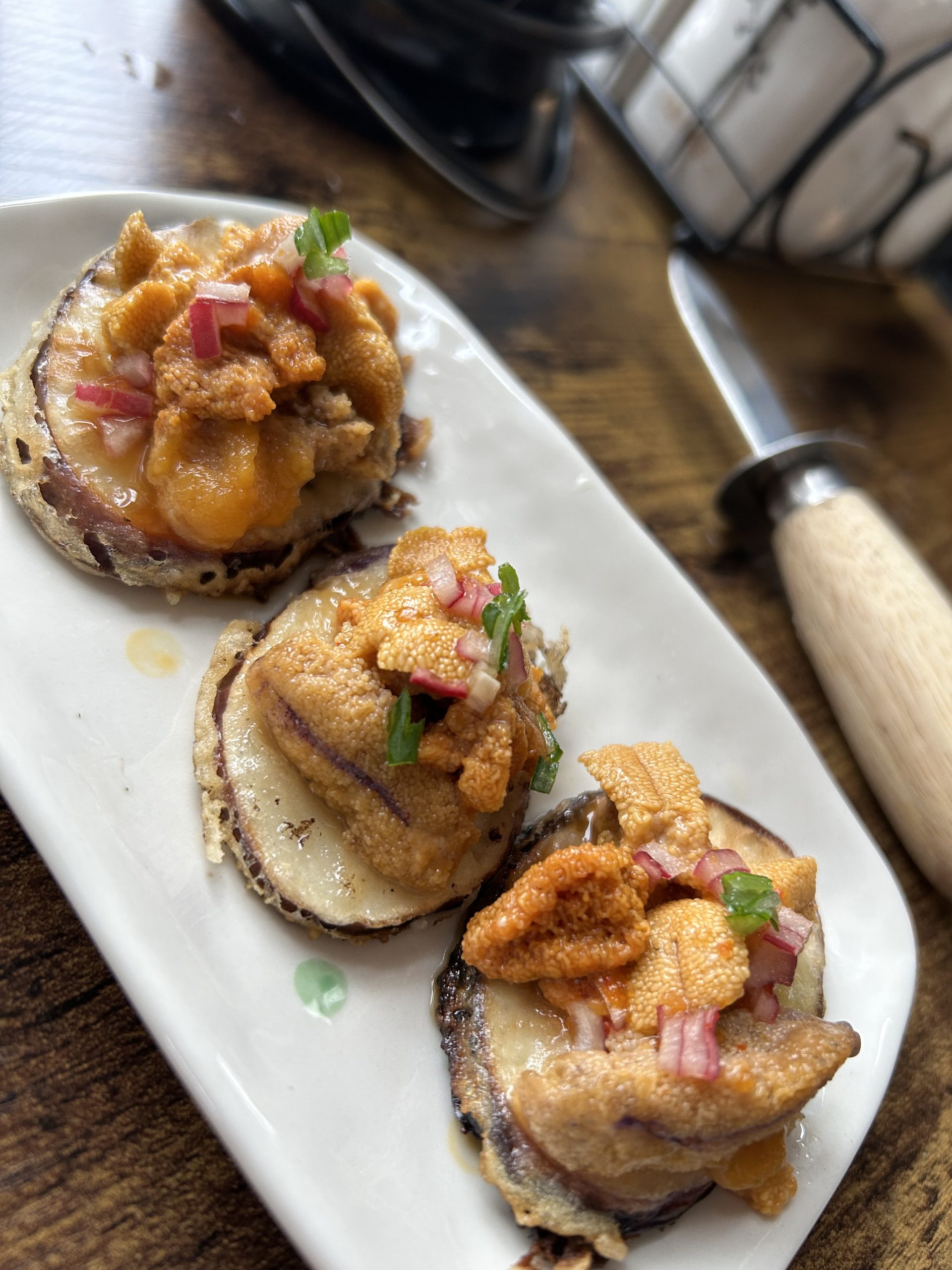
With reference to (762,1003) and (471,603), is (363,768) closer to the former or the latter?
(471,603)

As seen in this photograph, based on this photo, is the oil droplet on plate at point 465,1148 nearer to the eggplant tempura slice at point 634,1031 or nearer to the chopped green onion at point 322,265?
the eggplant tempura slice at point 634,1031

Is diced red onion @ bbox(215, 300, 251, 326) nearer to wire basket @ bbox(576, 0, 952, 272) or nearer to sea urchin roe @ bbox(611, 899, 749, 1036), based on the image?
sea urchin roe @ bbox(611, 899, 749, 1036)

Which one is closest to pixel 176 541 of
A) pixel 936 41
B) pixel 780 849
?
pixel 780 849

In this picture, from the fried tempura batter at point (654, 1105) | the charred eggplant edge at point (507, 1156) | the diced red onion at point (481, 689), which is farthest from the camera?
the diced red onion at point (481, 689)

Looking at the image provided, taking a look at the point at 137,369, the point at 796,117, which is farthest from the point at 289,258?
the point at 796,117

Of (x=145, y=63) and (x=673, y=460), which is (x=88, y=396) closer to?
(x=145, y=63)

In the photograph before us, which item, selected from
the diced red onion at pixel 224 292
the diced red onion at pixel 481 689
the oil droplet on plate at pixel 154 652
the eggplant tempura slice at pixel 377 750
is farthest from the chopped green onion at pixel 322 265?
the diced red onion at pixel 481 689

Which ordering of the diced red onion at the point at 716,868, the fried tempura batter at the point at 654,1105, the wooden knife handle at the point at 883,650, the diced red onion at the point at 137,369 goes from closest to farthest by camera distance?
the fried tempura batter at the point at 654,1105 → the diced red onion at the point at 716,868 → the diced red onion at the point at 137,369 → the wooden knife handle at the point at 883,650
